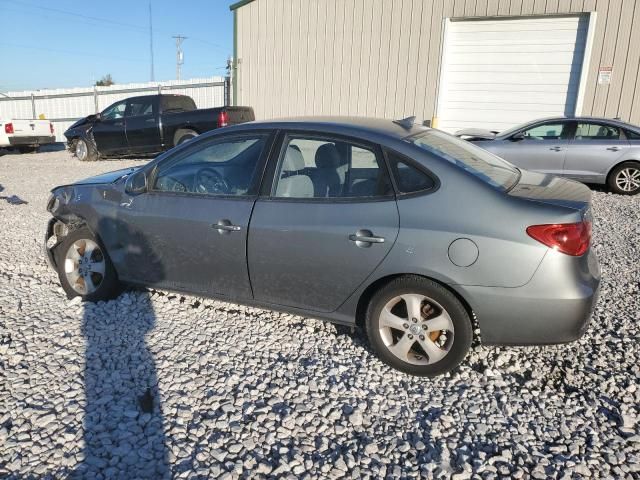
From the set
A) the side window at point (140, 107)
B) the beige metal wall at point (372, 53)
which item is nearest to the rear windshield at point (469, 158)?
the beige metal wall at point (372, 53)

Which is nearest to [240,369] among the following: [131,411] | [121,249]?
[131,411]

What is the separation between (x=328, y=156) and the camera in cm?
335

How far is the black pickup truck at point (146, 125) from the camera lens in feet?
42.5

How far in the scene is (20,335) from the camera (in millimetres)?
3629

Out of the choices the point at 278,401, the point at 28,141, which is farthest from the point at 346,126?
the point at 28,141

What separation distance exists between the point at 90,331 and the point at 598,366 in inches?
139

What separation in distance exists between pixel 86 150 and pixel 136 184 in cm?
1203

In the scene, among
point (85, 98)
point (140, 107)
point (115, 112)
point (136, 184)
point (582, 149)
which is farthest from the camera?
point (85, 98)

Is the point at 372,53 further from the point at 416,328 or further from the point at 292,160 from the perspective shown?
the point at 416,328

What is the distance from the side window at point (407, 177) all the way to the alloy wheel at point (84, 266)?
2.54 meters

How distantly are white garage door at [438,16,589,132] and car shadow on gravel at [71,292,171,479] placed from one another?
10869 mm

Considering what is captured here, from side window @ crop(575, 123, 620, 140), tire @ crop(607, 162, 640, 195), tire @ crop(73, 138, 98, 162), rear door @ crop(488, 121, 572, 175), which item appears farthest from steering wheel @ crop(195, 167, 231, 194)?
tire @ crop(73, 138, 98, 162)

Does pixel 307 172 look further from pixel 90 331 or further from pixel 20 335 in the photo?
pixel 20 335

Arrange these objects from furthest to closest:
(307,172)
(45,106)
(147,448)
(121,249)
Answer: (45,106) → (121,249) → (307,172) → (147,448)
